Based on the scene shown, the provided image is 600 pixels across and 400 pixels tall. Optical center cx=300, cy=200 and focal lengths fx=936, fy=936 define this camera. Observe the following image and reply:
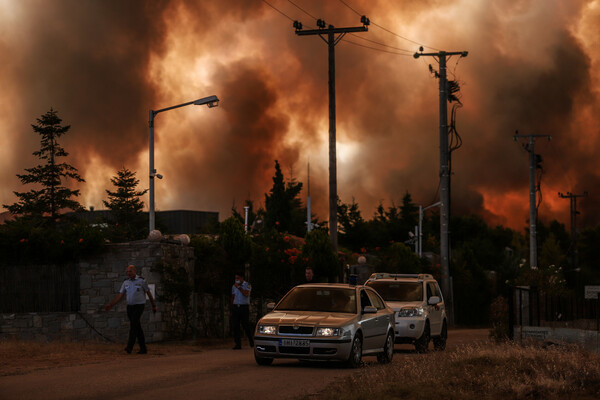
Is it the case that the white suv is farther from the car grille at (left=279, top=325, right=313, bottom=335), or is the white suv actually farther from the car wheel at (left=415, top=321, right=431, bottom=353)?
the car grille at (left=279, top=325, right=313, bottom=335)

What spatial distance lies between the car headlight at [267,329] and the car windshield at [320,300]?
1065 mm

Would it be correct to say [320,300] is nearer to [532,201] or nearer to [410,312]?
[410,312]

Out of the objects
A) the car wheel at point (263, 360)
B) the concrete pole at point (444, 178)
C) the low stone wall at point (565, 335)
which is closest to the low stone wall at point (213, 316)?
the low stone wall at point (565, 335)

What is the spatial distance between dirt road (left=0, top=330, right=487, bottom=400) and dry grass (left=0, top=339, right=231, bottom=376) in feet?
2.56

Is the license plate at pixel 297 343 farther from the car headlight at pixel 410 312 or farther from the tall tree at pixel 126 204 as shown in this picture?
the tall tree at pixel 126 204

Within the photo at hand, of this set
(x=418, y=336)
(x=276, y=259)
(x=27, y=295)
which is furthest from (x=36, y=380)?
(x=276, y=259)

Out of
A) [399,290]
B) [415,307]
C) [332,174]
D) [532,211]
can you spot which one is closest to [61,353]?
[415,307]

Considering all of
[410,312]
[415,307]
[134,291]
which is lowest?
[410,312]

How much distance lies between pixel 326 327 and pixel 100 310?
11.9 meters

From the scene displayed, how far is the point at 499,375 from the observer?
1352 cm

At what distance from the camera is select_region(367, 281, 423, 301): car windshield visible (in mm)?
23984

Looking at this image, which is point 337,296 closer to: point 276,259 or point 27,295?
point 27,295

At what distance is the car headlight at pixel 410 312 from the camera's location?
2283 centimetres

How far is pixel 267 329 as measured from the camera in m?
16.7
